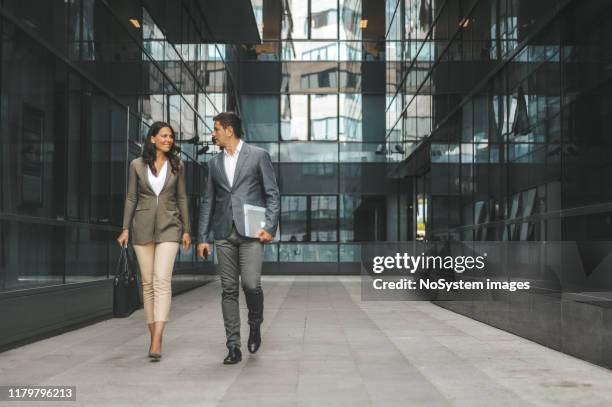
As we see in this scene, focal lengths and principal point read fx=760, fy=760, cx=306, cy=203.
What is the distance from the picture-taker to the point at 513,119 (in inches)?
391

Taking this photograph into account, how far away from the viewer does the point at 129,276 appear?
263 inches

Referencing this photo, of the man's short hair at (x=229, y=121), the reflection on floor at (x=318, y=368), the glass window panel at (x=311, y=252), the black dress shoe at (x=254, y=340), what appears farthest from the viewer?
the glass window panel at (x=311, y=252)

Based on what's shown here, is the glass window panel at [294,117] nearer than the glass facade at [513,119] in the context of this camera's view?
No

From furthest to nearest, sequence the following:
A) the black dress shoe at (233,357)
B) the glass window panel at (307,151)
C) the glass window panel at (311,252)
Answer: the glass window panel at (307,151), the glass window panel at (311,252), the black dress shoe at (233,357)

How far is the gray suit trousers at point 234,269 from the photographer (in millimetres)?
6223

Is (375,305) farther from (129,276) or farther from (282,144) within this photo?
(282,144)

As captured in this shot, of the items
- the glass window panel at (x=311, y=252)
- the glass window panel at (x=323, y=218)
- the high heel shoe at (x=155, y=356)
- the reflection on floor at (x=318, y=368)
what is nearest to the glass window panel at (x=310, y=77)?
the glass window panel at (x=323, y=218)

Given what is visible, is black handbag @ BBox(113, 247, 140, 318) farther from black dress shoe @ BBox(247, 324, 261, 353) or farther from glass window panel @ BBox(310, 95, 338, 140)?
glass window panel @ BBox(310, 95, 338, 140)

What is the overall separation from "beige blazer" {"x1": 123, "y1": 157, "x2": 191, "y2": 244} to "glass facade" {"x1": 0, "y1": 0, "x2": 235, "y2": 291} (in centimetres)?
161

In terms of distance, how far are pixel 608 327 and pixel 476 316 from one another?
15.3ft

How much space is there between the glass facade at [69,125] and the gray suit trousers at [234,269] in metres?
2.41

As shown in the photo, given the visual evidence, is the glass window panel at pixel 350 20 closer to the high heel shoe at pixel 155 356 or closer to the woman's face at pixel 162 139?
the woman's face at pixel 162 139

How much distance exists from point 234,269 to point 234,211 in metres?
0.50

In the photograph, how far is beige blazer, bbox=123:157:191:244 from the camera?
632 cm
